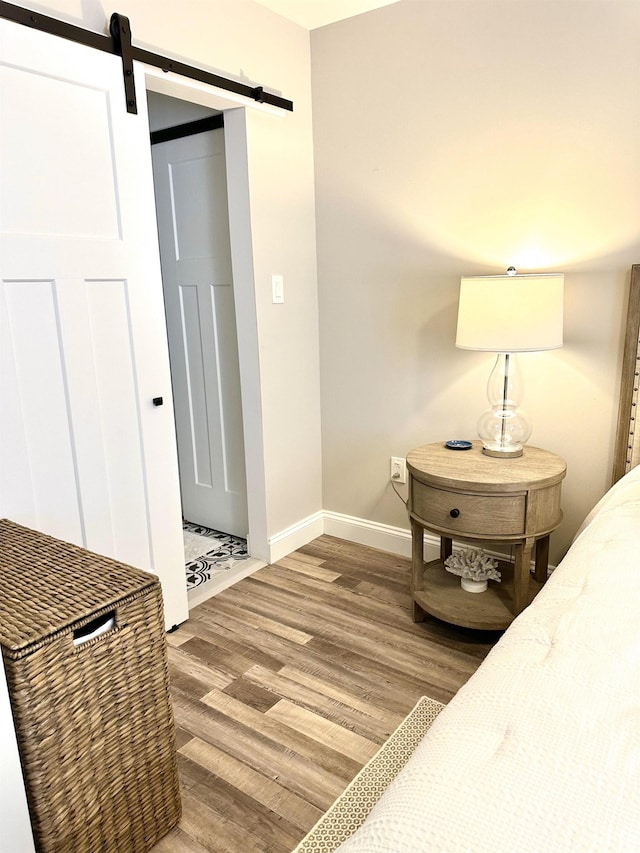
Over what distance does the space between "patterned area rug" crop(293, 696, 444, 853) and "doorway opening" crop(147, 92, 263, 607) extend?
3.47 feet

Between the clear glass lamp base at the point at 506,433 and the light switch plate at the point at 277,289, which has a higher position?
the light switch plate at the point at 277,289

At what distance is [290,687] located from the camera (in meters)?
1.94

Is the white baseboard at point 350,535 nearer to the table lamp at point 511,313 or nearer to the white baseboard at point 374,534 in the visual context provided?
the white baseboard at point 374,534

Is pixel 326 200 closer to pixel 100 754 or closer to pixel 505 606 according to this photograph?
pixel 505 606

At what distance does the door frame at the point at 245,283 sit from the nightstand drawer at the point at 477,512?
920 mm

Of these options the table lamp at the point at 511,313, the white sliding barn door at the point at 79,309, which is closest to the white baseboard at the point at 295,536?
the white sliding barn door at the point at 79,309

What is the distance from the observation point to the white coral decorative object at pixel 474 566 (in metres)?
2.22

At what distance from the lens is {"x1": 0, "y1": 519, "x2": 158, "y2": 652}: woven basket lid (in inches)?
45.4

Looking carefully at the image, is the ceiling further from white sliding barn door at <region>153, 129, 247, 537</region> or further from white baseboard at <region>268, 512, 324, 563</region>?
white baseboard at <region>268, 512, 324, 563</region>

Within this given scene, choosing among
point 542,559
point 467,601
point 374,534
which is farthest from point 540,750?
point 374,534

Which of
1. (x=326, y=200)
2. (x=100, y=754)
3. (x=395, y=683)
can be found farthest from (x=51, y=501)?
(x=326, y=200)

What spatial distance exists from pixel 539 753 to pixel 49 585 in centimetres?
103

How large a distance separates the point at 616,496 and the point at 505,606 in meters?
0.63

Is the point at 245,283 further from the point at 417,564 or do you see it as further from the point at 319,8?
the point at 417,564
